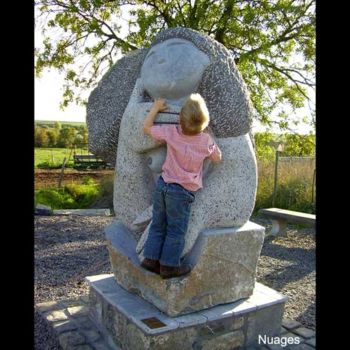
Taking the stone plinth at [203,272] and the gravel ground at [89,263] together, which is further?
the gravel ground at [89,263]

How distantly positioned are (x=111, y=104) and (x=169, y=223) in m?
1.25

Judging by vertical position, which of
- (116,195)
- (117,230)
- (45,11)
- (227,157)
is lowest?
(117,230)

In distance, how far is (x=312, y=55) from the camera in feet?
29.0

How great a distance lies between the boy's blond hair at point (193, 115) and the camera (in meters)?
2.71

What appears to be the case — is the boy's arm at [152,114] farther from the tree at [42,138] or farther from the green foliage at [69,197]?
the tree at [42,138]

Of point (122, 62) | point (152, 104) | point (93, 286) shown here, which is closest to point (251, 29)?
point (122, 62)

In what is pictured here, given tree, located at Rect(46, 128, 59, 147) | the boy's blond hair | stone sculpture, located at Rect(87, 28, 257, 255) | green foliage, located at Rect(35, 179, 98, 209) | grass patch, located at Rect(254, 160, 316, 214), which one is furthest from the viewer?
tree, located at Rect(46, 128, 59, 147)

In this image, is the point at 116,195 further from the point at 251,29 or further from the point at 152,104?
the point at 251,29

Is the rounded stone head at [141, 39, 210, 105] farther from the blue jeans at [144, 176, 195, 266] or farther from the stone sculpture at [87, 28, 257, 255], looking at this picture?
the blue jeans at [144, 176, 195, 266]

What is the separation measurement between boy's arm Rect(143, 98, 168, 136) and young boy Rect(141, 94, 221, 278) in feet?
0.35

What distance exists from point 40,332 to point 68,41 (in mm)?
7229

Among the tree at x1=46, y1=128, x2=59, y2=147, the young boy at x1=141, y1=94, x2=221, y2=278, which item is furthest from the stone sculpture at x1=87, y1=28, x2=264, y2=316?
the tree at x1=46, y1=128, x2=59, y2=147

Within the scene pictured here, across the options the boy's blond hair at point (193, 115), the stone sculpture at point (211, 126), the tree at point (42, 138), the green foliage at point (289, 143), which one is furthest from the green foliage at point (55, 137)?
the boy's blond hair at point (193, 115)

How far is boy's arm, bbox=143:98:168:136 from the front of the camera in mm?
3014
